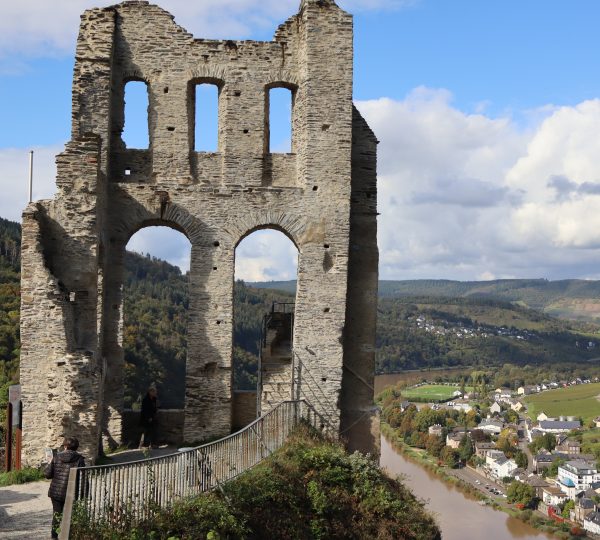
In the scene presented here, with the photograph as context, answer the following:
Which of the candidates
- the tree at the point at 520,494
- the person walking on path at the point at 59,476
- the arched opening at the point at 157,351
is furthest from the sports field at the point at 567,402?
the person walking on path at the point at 59,476

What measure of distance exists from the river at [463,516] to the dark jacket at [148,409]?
38.3 m

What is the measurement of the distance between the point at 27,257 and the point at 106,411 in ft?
13.4

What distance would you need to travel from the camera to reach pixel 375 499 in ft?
44.2

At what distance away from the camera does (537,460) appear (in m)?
79.2

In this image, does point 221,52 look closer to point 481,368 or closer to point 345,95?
point 345,95

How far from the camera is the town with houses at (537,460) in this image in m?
67.0

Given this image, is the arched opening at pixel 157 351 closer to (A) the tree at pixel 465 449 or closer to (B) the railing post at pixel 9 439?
(B) the railing post at pixel 9 439

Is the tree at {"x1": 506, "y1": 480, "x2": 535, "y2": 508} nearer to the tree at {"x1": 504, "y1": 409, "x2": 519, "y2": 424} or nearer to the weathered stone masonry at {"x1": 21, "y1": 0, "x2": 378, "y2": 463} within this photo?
the tree at {"x1": 504, "y1": 409, "x2": 519, "y2": 424}

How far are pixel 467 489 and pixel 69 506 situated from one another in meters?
64.9

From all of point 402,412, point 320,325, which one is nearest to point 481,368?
point 402,412

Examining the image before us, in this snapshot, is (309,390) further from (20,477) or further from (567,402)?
(567,402)

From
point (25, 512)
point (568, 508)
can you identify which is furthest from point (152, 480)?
point (568, 508)

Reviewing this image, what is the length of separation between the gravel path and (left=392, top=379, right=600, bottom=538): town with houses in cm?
5775

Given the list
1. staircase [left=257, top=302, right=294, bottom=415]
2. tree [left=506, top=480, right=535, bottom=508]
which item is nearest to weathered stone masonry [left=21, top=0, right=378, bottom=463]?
staircase [left=257, top=302, right=294, bottom=415]
